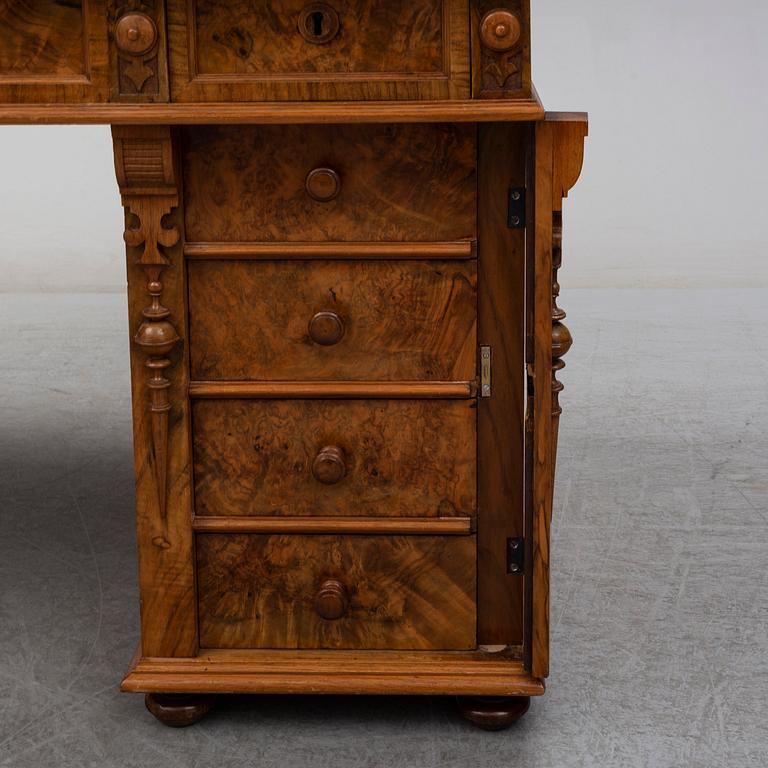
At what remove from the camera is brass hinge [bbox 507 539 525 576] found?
243cm

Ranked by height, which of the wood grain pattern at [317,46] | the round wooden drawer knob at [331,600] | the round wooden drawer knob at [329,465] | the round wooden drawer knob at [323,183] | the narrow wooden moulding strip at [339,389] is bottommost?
the round wooden drawer knob at [331,600]

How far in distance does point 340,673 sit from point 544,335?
28.1 inches

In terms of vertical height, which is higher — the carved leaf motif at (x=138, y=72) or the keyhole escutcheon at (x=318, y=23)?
the keyhole escutcheon at (x=318, y=23)

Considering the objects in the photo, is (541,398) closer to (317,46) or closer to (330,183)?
(330,183)

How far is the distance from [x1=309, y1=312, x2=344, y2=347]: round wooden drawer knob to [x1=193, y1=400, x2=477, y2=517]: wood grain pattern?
12 centimetres

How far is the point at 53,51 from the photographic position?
7.14ft

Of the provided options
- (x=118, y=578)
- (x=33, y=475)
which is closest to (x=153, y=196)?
(x=118, y=578)

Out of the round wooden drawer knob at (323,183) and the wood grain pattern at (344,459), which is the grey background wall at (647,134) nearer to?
the wood grain pattern at (344,459)

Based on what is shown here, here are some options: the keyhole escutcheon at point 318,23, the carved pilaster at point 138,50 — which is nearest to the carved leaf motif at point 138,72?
the carved pilaster at point 138,50

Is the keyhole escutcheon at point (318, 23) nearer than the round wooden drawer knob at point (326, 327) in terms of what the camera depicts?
Yes

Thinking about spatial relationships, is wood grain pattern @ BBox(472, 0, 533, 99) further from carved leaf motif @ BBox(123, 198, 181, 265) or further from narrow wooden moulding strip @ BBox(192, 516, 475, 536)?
narrow wooden moulding strip @ BBox(192, 516, 475, 536)

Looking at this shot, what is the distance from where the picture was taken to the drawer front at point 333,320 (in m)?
2.32

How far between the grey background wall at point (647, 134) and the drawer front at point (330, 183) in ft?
20.6

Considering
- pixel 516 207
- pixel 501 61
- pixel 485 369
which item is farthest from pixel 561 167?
pixel 485 369
